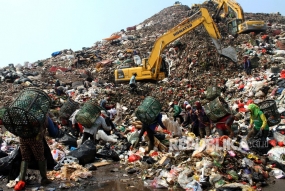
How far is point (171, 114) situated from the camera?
37.4 ft

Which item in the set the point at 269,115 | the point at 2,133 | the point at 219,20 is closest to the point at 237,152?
the point at 269,115

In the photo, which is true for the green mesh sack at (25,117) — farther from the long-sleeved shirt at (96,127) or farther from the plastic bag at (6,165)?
the long-sleeved shirt at (96,127)

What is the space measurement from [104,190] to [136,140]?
8.60 ft

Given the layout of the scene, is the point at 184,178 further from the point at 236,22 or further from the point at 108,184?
the point at 236,22

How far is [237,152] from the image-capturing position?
5.47m

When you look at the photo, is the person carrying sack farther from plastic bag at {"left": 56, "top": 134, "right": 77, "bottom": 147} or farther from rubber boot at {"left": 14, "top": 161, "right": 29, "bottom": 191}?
plastic bag at {"left": 56, "top": 134, "right": 77, "bottom": 147}

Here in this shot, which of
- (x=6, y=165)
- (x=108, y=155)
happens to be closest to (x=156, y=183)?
(x=108, y=155)

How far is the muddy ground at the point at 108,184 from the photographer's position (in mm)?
4945

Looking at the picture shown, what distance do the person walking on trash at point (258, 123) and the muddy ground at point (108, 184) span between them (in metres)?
1.32

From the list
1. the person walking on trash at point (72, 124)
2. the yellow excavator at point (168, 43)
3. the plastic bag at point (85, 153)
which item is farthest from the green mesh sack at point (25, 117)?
the yellow excavator at point (168, 43)

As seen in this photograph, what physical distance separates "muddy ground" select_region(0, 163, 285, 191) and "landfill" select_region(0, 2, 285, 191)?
0.05 m

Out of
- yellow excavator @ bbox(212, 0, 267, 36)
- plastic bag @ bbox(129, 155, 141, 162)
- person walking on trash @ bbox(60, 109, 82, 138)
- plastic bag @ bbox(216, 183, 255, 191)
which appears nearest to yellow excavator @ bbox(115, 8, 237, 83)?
yellow excavator @ bbox(212, 0, 267, 36)

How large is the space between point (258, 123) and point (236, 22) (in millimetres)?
13489

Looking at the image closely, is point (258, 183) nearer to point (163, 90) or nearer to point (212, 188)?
point (212, 188)
